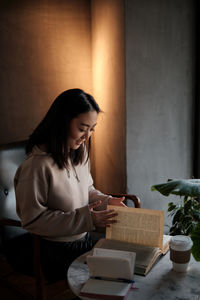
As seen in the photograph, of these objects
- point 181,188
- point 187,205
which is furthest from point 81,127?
point 187,205

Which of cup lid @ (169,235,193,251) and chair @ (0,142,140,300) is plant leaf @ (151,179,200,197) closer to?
cup lid @ (169,235,193,251)

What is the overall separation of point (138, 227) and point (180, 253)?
20 centimetres

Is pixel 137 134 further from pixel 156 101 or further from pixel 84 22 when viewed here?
pixel 84 22

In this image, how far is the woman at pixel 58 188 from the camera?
1.47 metres

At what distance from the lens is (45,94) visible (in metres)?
2.39

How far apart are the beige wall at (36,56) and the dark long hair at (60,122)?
2.37 ft

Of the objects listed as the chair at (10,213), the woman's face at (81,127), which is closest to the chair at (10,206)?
the chair at (10,213)

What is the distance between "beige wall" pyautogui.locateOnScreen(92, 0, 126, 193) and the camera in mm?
2271

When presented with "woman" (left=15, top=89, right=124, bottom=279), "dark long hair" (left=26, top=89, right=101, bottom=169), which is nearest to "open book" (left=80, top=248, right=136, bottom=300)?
"woman" (left=15, top=89, right=124, bottom=279)

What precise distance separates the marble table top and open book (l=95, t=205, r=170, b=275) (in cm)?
4

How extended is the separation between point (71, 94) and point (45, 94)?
89 centimetres

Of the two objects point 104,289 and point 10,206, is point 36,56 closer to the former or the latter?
point 10,206

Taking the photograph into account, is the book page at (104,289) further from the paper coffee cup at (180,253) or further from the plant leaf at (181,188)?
the plant leaf at (181,188)

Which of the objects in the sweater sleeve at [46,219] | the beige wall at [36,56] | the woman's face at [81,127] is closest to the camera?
the sweater sleeve at [46,219]
